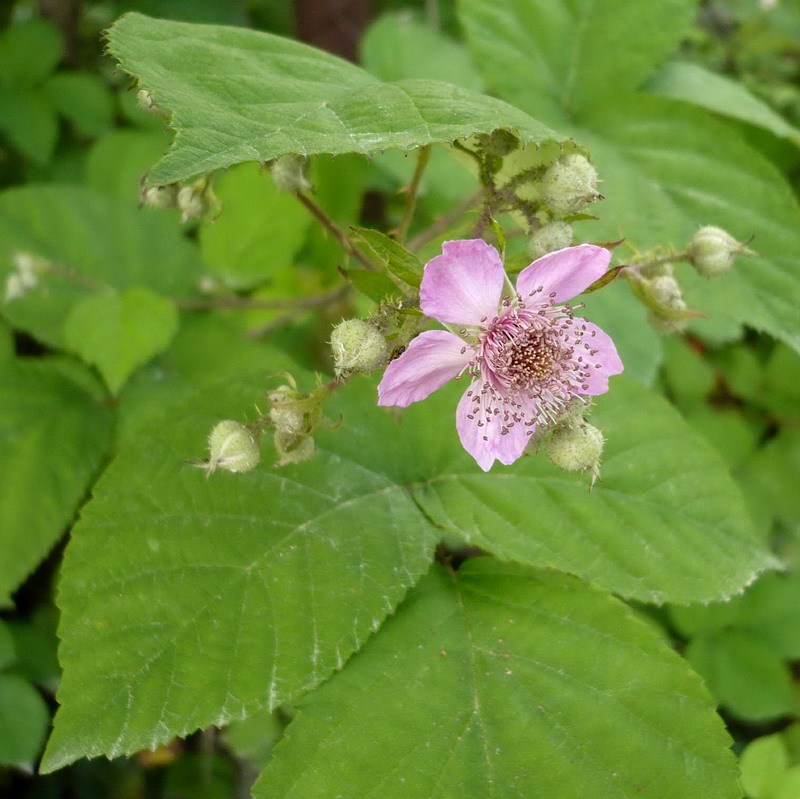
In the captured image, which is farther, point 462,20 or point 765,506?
point 765,506

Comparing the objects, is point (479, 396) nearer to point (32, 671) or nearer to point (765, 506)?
point (32, 671)

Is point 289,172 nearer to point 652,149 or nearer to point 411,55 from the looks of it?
point 652,149

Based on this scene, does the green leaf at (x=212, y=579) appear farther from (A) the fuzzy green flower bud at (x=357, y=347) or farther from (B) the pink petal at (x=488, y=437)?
(A) the fuzzy green flower bud at (x=357, y=347)

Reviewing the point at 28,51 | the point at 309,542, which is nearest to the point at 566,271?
the point at 309,542

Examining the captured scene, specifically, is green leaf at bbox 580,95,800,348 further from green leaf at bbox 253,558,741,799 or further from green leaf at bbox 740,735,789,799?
green leaf at bbox 740,735,789,799

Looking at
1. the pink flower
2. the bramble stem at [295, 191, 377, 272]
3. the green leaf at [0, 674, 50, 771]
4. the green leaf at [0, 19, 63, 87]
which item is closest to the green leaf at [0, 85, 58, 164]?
the green leaf at [0, 19, 63, 87]

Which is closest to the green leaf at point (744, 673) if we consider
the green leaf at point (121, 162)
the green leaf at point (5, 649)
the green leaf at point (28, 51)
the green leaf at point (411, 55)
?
the green leaf at point (5, 649)

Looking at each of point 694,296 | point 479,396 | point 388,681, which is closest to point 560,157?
point 479,396
